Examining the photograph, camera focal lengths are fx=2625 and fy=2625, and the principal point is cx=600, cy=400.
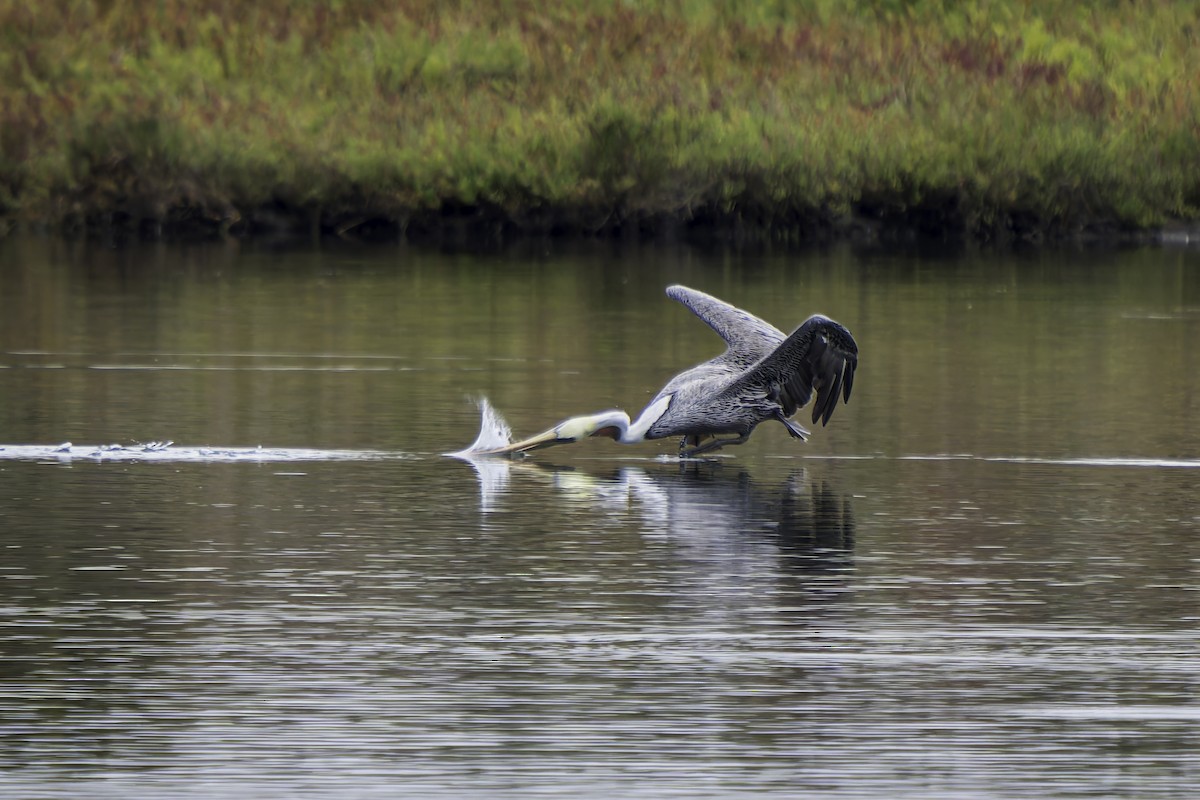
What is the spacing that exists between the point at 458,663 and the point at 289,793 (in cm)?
142

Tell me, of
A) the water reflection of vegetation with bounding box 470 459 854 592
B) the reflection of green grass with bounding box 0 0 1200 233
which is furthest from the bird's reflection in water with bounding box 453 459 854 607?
the reflection of green grass with bounding box 0 0 1200 233

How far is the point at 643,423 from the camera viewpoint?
1259 centimetres

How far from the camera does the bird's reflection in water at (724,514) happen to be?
935 cm

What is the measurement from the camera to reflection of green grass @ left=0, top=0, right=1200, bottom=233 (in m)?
35.2

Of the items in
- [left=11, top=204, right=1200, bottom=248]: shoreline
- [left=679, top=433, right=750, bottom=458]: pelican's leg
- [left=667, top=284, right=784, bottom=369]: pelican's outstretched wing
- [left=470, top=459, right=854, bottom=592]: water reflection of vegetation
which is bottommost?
[left=470, top=459, right=854, bottom=592]: water reflection of vegetation

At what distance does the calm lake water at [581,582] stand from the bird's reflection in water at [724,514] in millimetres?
36

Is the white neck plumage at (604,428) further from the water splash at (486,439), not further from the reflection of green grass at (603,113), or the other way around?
the reflection of green grass at (603,113)

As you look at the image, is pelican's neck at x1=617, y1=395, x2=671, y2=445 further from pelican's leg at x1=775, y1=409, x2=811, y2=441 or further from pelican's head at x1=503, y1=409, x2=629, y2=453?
pelican's leg at x1=775, y1=409, x2=811, y2=441

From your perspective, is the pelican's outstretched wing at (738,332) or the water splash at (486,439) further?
the pelican's outstretched wing at (738,332)

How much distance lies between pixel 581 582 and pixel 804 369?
377 centimetres

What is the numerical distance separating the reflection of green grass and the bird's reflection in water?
23.0 m

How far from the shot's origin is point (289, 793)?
6.38 meters

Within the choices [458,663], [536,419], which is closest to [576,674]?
[458,663]

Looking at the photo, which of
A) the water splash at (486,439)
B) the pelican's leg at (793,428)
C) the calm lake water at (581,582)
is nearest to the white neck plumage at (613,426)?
the calm lake water at (581,582)
